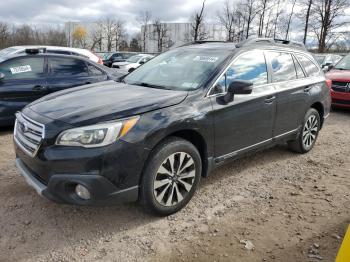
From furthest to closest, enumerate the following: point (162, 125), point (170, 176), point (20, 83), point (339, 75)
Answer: point (339, 75)
point (20, 83)
point (170, 176)
point (162, 125)

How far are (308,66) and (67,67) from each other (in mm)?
4581

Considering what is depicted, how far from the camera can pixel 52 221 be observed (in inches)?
134

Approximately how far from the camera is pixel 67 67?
7129 millimetres

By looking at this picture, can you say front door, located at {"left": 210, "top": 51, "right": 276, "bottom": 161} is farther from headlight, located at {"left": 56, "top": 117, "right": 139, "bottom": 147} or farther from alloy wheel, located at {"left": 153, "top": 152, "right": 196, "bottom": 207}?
headlight, located at {"left": 56, "top": 117, "right": 139, "bottom": 147}

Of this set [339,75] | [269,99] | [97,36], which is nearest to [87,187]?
[269,99]

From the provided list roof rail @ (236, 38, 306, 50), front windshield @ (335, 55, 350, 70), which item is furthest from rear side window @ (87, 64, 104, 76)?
front windshield @ (335, 55, 350, 70)

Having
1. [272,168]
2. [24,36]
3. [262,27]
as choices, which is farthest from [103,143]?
[24,36]

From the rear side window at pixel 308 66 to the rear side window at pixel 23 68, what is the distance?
4697 mm

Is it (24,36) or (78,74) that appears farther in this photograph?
(24,36)

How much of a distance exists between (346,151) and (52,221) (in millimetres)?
4771

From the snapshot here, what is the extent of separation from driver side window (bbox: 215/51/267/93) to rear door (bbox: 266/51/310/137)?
0.64 feet

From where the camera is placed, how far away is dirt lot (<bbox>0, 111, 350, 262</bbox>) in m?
2.98

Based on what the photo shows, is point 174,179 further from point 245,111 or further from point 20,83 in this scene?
point 20,83

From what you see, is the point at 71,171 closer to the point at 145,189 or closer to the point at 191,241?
the point at 145,189
